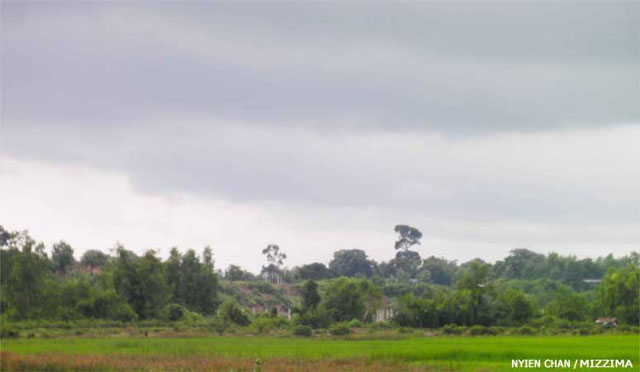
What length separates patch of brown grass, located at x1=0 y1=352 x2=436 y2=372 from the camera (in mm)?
23969

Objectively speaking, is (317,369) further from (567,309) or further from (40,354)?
(567,309)

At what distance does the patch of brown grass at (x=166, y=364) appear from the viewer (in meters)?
24.0

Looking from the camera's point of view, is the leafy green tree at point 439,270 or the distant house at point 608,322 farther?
the leafy green tree at point 439,270

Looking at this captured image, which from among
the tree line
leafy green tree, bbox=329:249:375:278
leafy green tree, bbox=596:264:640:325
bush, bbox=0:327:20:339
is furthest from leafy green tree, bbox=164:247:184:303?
leafy green tree, bbox=329:249:375:278

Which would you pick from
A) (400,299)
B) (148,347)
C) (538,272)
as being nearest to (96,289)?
(148,347)

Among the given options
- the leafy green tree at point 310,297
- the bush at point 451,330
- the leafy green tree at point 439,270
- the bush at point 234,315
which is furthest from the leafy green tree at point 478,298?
the leafy green tree at point 439,270

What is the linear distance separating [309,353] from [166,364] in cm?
612

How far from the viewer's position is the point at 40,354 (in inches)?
1003

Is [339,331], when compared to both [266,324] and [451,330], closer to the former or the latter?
[266,324]

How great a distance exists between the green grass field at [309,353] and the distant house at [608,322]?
1745 centimetres

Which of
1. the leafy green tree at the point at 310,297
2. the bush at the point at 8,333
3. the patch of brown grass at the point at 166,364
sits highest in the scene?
the leafy green tree at the point at 310,297

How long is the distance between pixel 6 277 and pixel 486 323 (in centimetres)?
2951

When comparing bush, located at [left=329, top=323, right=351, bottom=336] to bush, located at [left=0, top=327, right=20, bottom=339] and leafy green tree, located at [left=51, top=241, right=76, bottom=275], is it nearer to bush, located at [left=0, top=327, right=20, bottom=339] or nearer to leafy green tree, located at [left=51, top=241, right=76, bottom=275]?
bush, located at [left=0, top=327, right=20, bottom=339]

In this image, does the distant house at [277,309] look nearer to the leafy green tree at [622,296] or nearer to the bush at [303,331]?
the bush at [303,331]
